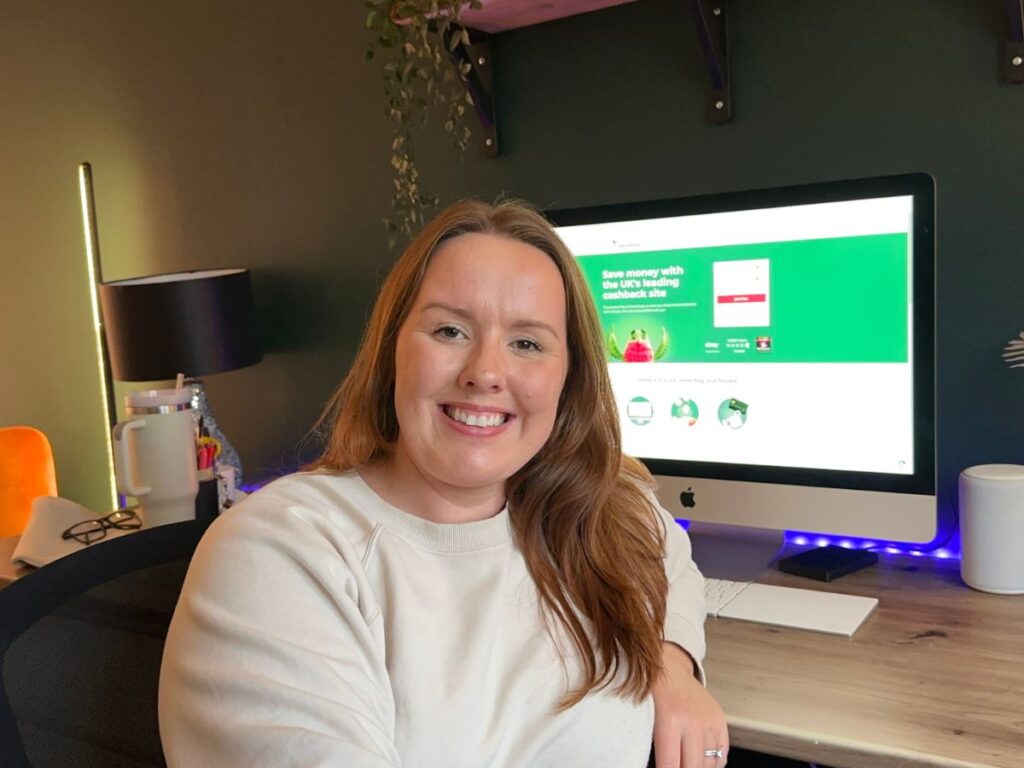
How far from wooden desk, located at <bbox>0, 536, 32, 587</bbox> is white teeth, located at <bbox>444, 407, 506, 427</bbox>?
0.88 metres

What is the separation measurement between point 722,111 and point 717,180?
0.38 feet

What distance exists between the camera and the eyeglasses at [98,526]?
162cm

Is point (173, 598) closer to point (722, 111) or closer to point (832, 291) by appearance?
point (832, 291)

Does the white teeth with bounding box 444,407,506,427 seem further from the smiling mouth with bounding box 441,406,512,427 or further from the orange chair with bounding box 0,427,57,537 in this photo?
the orange chair with bounding box 0,427,57,537

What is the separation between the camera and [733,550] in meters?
1.48

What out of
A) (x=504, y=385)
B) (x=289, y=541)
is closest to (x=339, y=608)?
(x=289, y=541)

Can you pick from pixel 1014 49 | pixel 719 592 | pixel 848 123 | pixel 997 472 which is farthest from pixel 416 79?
pixel 997 472

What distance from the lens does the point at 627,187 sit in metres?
1.72

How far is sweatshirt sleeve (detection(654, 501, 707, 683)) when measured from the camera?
106cm

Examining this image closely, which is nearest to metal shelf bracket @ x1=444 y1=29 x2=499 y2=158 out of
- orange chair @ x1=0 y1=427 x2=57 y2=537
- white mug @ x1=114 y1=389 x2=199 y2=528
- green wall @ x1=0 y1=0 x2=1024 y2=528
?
green wall @ x1=0 y1=0 x2=1024 y2=528

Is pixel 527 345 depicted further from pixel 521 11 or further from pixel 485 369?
pixel 521 11

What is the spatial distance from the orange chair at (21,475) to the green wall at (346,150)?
1.35ft

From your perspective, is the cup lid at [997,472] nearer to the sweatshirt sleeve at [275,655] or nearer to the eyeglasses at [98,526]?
the sweatshirt sleeve at [275,655]

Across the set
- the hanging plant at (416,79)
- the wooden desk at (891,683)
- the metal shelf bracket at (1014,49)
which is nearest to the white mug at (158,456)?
the hanging plant at (416,79)
